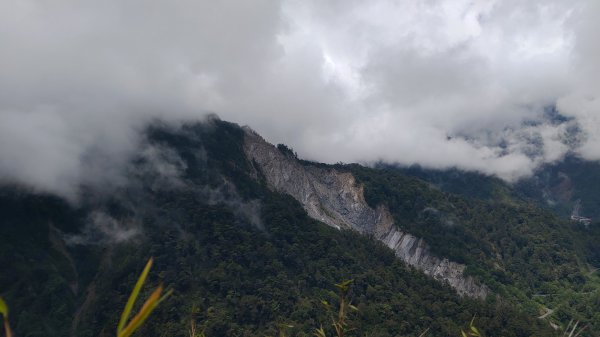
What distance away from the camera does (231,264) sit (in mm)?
138875

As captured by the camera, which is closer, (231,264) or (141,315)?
(141,315)

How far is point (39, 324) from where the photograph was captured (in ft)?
374

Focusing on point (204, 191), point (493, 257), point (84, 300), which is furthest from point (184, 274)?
point (493, 257)

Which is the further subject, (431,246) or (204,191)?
(431,246)

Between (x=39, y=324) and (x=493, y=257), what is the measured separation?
6512 inches

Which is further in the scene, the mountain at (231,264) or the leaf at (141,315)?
the mountain at (231,264)

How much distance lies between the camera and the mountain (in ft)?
391

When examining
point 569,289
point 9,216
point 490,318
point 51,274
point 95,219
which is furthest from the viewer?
point 569,289

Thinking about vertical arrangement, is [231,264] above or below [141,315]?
below

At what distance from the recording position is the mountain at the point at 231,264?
391 feet

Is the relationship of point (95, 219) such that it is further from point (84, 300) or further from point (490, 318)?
point (490, 318)

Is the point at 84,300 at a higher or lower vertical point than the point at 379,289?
lower

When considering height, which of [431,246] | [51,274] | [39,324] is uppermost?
[431,246]

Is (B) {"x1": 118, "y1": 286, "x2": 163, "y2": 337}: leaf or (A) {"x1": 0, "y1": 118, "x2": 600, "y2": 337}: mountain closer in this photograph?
(B) {"x1": 118, "y1": 286, "x2": 163, "y2": 337}: leaf
